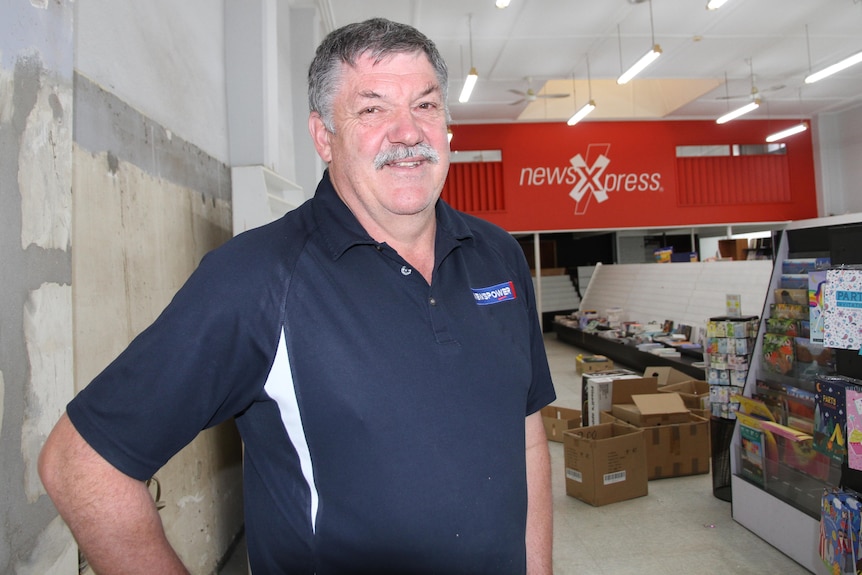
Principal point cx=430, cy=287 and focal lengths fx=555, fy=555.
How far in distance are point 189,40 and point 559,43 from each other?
6985 millimetres

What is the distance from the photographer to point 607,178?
12.5 metres

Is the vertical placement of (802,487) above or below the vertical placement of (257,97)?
below

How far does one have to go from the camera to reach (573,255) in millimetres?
14414

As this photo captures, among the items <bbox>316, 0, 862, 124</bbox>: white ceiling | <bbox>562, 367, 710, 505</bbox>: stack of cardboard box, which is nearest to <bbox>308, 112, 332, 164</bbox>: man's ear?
<bbox>562, 367, 710, 505</bbox>: stack of cardboard box

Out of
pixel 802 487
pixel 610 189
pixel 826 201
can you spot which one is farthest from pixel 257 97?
pixel 826 201

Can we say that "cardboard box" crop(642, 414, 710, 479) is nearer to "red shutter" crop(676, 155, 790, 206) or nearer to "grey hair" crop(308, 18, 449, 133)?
"grey hair" crop(308, 18, 449, 133)

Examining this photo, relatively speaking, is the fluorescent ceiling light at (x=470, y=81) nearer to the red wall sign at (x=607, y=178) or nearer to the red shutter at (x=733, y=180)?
the red wall sign at (x=607, y=178)

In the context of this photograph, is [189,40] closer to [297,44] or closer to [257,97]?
[257,97]

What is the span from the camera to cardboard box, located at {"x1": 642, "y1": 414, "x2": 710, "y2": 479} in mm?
4027

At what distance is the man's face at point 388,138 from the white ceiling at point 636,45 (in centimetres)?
624

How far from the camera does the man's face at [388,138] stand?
3.63ft

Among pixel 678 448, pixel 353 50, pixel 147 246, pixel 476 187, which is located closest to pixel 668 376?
pixel 678 448

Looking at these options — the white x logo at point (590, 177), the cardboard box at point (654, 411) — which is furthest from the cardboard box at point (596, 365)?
the white x logo at point (590, 177)

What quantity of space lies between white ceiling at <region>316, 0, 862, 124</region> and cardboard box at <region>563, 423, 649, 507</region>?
5717 millimetres
